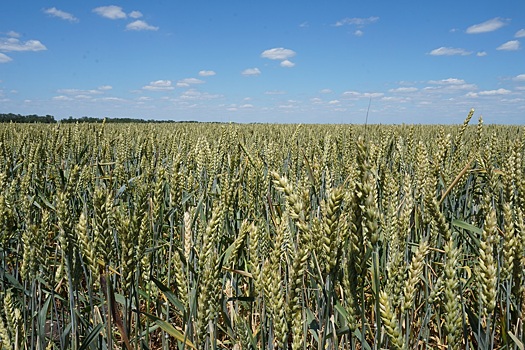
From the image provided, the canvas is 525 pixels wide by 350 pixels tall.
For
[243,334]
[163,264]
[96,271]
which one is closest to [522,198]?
[243,334]

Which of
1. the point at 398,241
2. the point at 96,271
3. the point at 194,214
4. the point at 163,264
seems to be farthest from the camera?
the point at 163,264

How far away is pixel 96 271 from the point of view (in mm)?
822

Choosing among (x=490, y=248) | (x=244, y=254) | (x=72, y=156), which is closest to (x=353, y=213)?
(x=490, y=248)

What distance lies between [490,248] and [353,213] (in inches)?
10.9

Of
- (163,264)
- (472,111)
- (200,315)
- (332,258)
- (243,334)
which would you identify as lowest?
(163,264)

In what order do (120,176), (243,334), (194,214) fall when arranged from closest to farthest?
(243,334) → (194,214) → (120,176)

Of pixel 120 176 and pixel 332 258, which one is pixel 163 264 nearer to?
pixel 120 176

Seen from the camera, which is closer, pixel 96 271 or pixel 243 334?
pixel 96 271

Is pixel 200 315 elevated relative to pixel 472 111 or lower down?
lower down

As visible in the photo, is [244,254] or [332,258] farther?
[244,254]

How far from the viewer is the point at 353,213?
0.70 metres

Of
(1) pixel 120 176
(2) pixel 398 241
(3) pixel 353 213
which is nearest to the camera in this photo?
(3) pixel 353 213

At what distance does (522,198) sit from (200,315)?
948 mm

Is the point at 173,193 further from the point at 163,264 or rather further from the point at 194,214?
the point at 163,264
